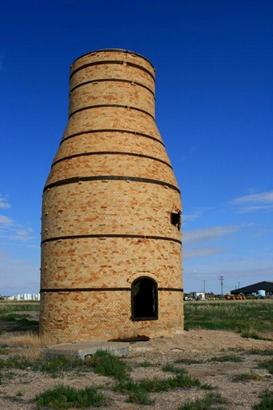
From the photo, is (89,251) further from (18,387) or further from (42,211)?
(18,387)

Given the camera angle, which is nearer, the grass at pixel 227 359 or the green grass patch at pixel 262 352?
the grass at pixel 227 359

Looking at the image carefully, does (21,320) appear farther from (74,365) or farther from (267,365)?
(267,365)

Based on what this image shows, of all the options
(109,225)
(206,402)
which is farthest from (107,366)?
(109,225)

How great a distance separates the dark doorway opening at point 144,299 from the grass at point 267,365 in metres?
4.64

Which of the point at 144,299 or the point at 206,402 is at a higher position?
the point at 144,299

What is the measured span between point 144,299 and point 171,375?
7.82 metres

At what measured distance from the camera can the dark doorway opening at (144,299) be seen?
14844 millimetres

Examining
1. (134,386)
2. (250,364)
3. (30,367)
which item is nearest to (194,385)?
(134,386)

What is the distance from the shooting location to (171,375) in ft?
30.8

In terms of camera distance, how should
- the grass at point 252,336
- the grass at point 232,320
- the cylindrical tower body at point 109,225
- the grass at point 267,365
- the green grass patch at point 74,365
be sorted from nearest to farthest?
the green grass patch at point 74,365, the grass at point 267,365, the cylindrical tower body at point 109,225, the grass at point 252,336, the grass at point 232,320

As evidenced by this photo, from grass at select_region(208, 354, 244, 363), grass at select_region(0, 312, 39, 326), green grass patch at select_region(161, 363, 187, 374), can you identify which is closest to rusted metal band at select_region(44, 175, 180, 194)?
grass at select_region(208, 354, 244, 363)

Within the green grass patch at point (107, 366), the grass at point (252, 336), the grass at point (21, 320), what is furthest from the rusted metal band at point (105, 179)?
the grass at point (21, 320)

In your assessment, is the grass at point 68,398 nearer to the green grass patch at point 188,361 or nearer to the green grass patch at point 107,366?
the green grass patch at point 107,366

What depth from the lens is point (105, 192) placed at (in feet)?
49.4
